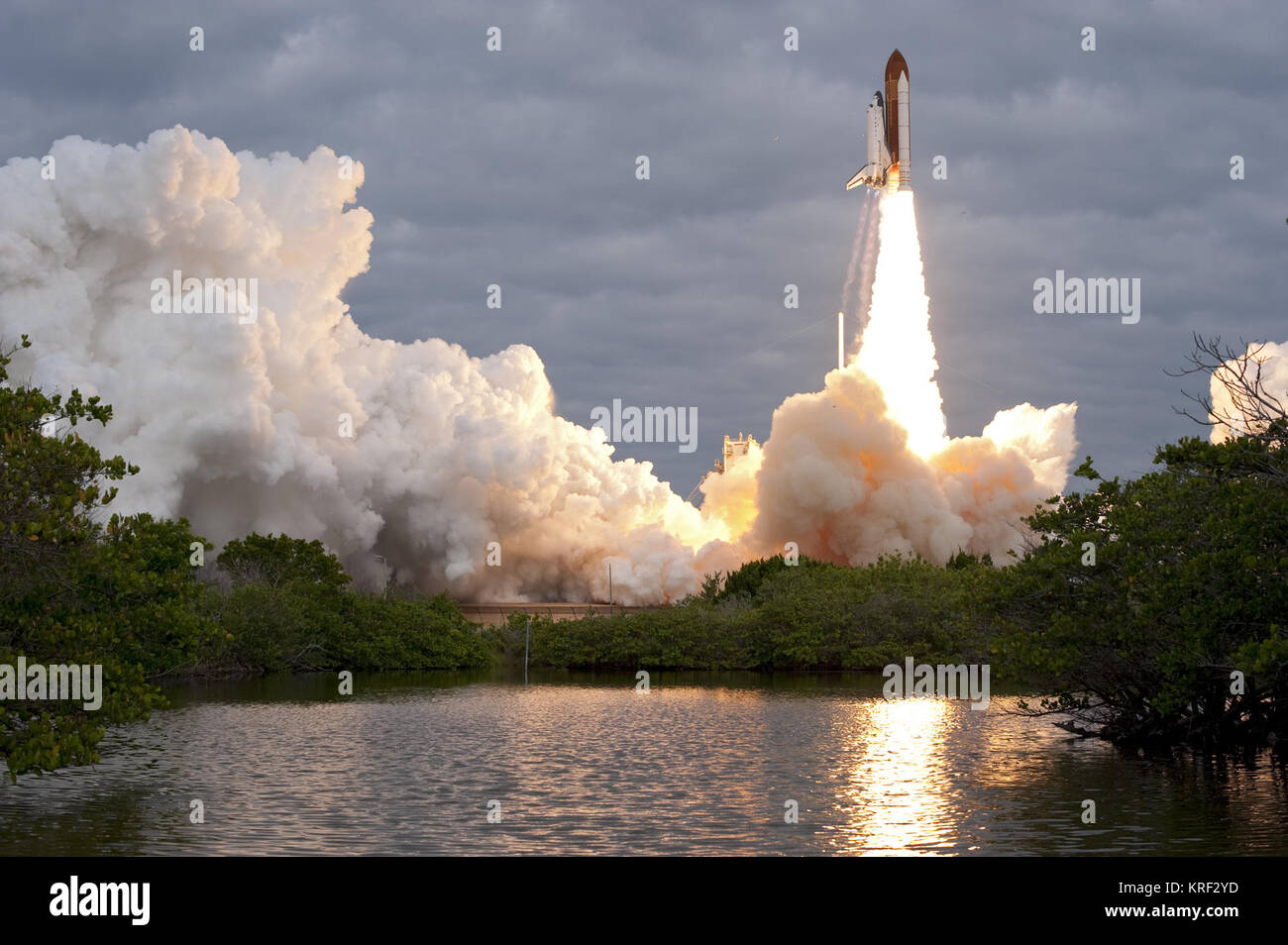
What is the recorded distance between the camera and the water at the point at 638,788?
72.5ft

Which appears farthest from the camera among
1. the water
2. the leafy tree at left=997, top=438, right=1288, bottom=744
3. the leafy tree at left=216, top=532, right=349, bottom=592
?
the leafy tree at left=216, top=532, right=349, bottom=592

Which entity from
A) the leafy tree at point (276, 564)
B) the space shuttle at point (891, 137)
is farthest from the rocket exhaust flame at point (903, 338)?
the leafy tree at point (276, 564)

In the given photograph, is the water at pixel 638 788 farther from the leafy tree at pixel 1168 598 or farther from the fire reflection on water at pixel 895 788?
the leafy tree at pixel 1168 598

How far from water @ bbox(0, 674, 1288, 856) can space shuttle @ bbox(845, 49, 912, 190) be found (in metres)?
42.3

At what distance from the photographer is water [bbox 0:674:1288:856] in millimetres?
22094

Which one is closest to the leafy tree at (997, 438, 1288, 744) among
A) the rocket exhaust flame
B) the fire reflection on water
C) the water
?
the water

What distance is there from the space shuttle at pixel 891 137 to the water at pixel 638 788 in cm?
4235

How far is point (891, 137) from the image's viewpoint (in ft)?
264

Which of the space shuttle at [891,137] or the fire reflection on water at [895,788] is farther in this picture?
the space shuttle at [891,137]

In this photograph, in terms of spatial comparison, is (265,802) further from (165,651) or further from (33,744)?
(165,651)

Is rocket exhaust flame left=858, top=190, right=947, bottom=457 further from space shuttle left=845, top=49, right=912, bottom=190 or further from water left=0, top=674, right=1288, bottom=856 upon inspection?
water left=0, top=674, right=1288, bottom=856

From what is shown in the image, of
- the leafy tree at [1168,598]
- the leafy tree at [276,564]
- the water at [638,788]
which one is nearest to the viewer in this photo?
the leafy tree at [1168,598]

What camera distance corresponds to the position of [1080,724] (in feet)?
132
